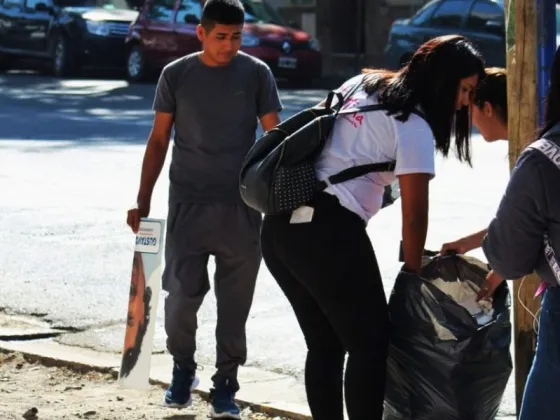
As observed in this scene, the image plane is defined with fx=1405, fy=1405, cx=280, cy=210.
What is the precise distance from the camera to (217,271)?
19.0ft

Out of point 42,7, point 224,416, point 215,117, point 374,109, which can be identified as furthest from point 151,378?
point 42,7

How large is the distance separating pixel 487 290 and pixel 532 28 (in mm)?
919

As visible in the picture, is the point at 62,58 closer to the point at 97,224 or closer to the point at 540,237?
the point at 97,224

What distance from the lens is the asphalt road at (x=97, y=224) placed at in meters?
7.62

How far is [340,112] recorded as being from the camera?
4543mm

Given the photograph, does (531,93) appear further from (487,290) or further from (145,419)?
(145,419)

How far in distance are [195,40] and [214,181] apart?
18.7 m

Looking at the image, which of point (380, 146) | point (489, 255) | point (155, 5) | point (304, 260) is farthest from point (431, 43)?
point (155, 5)

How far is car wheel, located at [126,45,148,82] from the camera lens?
25.1m

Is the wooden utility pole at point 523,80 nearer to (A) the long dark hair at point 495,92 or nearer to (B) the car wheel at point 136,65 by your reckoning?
(A) the long dark hair at point 495,92

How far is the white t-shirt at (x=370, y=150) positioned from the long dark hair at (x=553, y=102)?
90 cm

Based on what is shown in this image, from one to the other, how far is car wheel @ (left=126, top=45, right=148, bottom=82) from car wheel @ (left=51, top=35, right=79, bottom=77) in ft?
6.10

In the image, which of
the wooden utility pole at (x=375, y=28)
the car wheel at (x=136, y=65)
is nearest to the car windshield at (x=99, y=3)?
the car wheel at (x=136, y=65)

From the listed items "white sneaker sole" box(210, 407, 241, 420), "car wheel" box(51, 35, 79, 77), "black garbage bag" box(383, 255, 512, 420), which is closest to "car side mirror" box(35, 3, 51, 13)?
"car wheel" box(51, 35, 79, 77)
